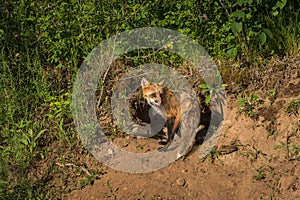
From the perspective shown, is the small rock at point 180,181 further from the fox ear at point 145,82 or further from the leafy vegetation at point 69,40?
the fox ear at point 145,82

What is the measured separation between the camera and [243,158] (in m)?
4.75

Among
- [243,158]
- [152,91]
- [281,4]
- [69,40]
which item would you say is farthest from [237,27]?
[69,40]

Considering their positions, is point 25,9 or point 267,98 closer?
point 267,98

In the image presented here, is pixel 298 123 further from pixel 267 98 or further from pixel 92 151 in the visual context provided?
pixel 92 151

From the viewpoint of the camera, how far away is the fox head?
17.9ft

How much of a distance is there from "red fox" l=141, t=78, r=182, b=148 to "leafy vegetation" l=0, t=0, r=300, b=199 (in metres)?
0.78

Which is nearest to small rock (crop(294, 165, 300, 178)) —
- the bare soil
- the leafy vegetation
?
the bare soil

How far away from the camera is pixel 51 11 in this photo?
19.1 feet

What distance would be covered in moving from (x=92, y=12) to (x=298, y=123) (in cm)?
286

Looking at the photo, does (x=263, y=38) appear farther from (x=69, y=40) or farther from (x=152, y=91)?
(x=69, y=40)

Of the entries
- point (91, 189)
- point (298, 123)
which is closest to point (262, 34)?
point (298, 123)

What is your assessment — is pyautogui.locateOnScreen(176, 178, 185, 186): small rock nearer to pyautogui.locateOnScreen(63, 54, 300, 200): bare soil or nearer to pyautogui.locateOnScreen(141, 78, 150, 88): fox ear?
pyautogui.locateOnScreen(63, 54, 300, 200): bare soil

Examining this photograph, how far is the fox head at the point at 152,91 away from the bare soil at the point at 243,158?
50cm

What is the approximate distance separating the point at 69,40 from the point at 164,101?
149 cm
